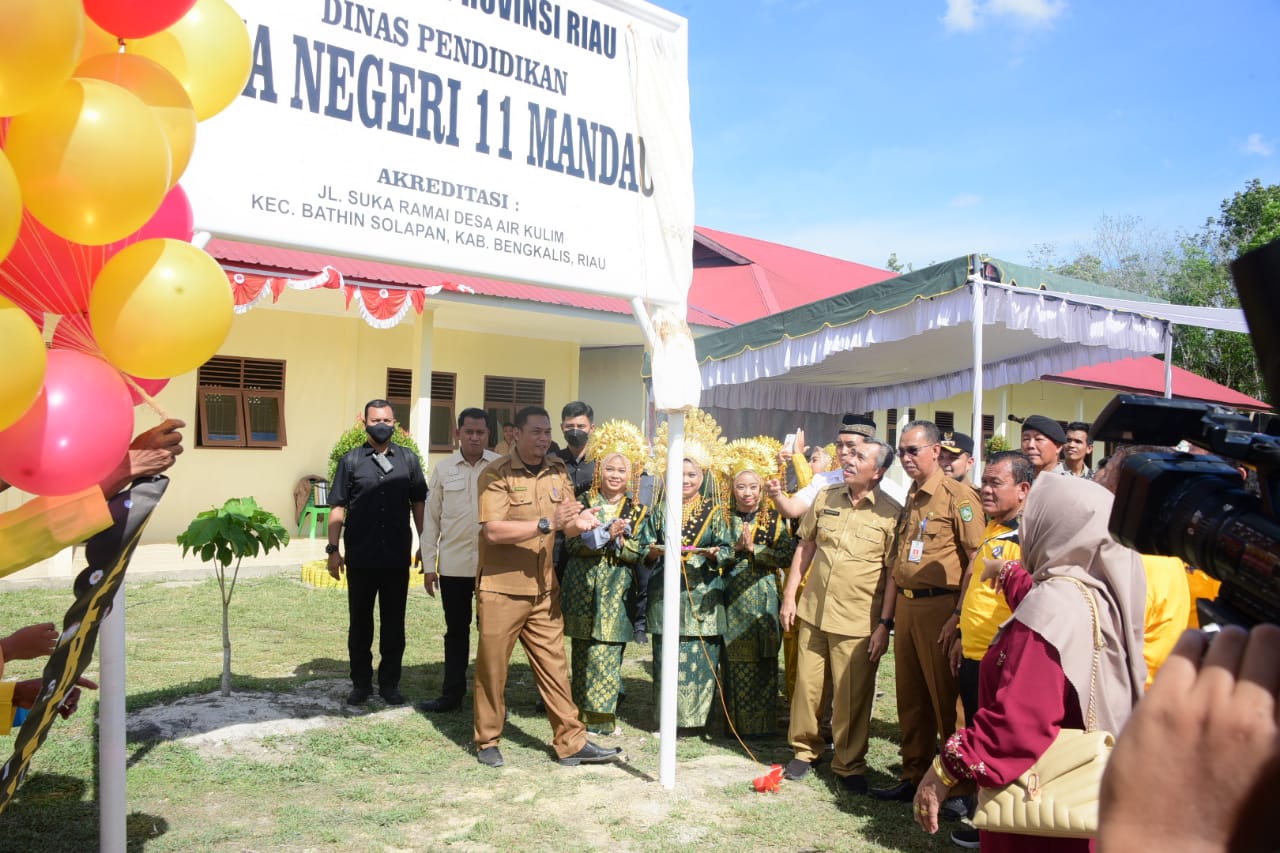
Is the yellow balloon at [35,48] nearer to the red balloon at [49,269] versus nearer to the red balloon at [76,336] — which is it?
the red balloon at [49,269]

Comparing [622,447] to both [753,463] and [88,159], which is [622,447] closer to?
[753,463]

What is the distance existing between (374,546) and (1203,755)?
5538mm

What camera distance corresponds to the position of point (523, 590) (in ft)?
16.3

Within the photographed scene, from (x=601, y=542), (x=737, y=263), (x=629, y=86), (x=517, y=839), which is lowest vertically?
(x=517, y=839)

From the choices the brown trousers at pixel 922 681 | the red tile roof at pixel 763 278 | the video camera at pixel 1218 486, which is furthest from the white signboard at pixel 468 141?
the red tile roof at pixel 763 278

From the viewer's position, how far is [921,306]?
7.18m

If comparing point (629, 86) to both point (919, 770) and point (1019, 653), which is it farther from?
point (919, 770)

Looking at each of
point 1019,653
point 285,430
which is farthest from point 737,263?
point 1019,653

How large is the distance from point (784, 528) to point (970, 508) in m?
1.30

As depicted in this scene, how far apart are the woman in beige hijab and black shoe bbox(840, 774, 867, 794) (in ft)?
7.07

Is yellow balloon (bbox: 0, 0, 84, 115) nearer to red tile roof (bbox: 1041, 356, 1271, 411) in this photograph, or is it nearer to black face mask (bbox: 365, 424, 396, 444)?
black face mask (bbox: 365, 424, 396, 444)

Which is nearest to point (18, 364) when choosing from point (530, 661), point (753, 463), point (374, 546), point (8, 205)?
point (8, 205)

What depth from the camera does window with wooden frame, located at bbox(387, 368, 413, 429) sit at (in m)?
13.3

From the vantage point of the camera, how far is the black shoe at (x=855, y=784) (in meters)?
4.73
